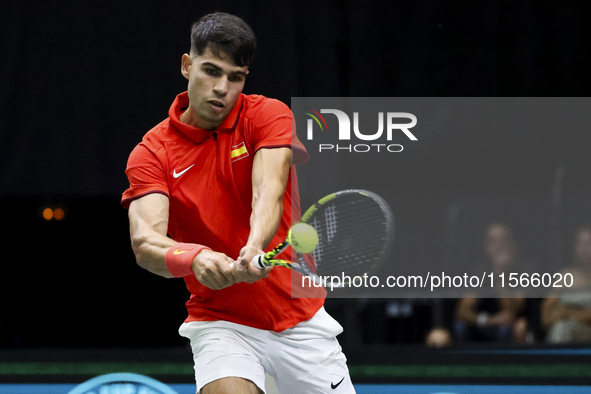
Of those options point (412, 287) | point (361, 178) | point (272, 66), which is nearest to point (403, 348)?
point (412, 287)

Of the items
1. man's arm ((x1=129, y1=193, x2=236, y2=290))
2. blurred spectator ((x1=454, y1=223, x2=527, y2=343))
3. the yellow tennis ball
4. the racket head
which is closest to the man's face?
man's arm ((x1=129, y1=193, x2=236, y2=290))

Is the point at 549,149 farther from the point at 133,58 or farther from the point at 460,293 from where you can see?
the point at 133,58

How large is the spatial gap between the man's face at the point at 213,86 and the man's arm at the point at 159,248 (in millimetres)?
309

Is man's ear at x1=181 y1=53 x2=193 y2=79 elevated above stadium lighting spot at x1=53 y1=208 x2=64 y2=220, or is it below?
above

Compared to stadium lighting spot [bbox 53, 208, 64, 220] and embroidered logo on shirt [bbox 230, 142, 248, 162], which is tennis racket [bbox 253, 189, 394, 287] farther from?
stadium lighting spot [bbox 53, 208, 64, 220]

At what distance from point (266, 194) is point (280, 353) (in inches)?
20.4

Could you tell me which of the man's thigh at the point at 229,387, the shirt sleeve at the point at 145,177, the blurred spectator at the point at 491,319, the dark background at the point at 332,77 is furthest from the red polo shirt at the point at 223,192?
the blurred spectator at the point at 491,319

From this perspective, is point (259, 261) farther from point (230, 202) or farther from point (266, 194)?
point (230, 202)

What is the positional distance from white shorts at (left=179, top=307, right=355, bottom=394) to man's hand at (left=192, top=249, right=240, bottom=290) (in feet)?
1.06

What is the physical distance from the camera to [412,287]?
13.1ft

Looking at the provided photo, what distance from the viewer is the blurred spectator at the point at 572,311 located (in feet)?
12.4

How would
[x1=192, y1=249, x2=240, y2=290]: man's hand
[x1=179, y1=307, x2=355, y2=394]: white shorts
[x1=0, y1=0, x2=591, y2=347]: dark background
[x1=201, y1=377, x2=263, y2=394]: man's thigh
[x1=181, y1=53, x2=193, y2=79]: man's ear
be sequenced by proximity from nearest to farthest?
[x1=192, y1=249, x2=240, y2=290]: man's hand
[x1=201, y1=377, x2=263, y2=394]: man's thigh
[x1=179, y1=307, x2=355, y2=394]: white shorts
[x1=181, y1=53, x2=193, y2=79]: man's ear
[x1=0, y1=0, x2=591, y2=347]: dark background

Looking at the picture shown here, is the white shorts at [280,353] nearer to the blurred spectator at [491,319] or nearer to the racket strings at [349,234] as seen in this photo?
the racket strings at [349,234]

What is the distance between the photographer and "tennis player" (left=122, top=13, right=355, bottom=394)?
2475 mm
